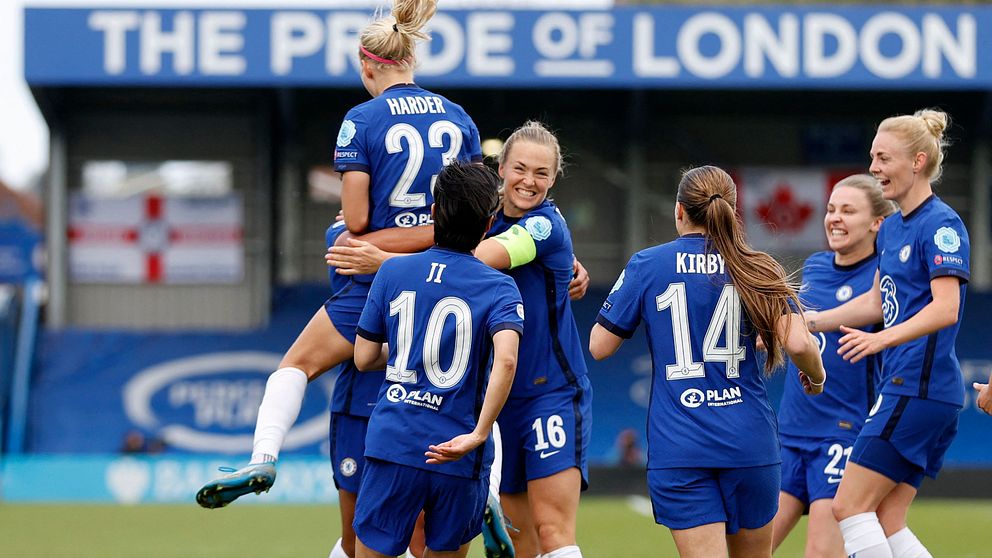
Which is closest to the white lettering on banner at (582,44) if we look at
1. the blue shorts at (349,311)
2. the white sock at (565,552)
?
the blue shorts at (349,311)

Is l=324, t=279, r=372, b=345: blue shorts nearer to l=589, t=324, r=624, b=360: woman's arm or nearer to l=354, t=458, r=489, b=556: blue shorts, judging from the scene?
l=354, t=458, r=489, b=556: blue shorts

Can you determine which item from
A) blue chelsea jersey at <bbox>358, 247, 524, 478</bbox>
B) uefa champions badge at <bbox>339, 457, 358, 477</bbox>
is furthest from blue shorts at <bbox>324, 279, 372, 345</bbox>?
blue chelsea jersey at <bbox>358, 247, 524, 478</bbox>

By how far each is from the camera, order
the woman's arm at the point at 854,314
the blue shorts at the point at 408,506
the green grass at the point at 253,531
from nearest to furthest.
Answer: the blue shorts at the point at 408,506, the woman's arm at the point at 854,314, the green grass at the point at 253,531

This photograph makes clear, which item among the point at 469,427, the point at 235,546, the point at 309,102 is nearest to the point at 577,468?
the point at 469,427

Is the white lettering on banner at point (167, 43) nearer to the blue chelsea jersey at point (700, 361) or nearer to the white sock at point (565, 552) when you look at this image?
the white sock at point (565, 552)

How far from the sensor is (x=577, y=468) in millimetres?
5711

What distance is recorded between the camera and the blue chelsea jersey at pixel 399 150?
5.60 m

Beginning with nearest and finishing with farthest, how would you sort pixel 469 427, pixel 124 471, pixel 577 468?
pixel 469 427 < pixel 577 468 < pixel 124 471

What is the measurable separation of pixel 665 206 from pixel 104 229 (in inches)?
332

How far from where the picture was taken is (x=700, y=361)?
195 inches

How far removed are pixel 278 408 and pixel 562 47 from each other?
12.5 meters

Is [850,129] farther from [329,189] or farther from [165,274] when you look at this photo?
[165,274]

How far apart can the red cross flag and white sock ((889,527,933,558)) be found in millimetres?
14985

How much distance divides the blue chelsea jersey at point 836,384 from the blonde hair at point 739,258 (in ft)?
4.51
